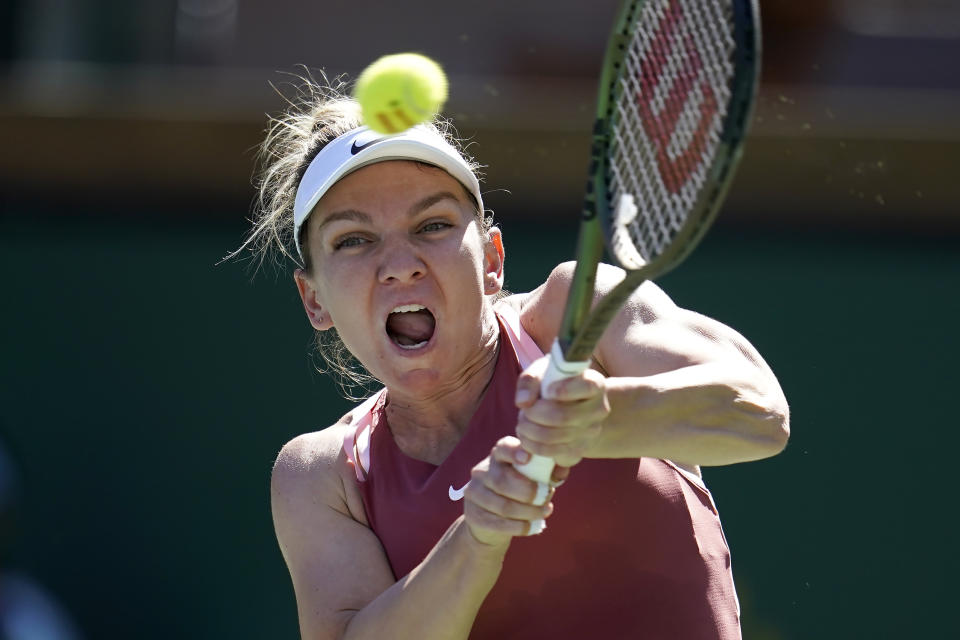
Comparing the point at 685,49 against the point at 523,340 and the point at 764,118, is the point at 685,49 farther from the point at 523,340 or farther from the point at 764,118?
the point at 764,118

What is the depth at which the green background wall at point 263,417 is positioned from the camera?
3990 millimetres

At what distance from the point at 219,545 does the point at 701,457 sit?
2.74m

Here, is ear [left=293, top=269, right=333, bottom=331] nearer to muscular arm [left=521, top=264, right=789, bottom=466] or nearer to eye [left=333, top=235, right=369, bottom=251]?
eye [left=333, top=235, right=369, bottom=251]

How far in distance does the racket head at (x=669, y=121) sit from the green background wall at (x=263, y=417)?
2.32 meters

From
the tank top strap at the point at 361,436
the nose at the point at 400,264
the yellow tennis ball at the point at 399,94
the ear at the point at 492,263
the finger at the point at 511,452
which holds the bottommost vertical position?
the tank top strap at the point at 361,436

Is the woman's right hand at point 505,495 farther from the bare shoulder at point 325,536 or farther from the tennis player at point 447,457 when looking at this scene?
the bare shoulder at point 325,536

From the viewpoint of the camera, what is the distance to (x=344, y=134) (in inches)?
89.9

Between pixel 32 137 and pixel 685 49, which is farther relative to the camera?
pixel 32 137

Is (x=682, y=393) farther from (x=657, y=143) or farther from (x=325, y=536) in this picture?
(x=325, y=536)

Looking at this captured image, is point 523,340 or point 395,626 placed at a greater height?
point 523,340

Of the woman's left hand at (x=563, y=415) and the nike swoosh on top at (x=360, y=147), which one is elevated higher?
the nike swoosh on top at (x=360, y=147)

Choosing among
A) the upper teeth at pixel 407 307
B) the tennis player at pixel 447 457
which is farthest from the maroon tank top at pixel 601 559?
the upper teeth at pixel 407 307

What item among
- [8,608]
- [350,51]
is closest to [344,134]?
[8,608]

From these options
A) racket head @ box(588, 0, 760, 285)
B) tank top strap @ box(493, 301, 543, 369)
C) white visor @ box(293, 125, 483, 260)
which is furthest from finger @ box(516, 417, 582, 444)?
white visor @ box(293, 125, 483, 260)
